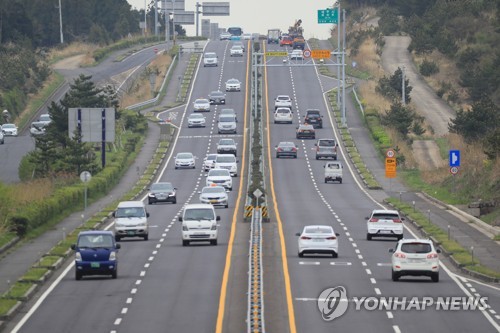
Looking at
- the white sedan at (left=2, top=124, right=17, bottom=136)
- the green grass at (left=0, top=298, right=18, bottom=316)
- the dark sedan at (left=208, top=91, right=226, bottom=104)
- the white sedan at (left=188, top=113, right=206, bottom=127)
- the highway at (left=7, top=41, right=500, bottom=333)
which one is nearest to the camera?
the highway at (left=7, top=41, right=500, bottom=333)

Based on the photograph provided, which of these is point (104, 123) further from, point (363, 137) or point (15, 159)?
point (363, 137)

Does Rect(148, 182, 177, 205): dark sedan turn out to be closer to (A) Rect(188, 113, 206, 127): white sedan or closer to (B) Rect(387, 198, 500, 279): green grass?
(B) Rect(387, 198, 500, 279): green grass

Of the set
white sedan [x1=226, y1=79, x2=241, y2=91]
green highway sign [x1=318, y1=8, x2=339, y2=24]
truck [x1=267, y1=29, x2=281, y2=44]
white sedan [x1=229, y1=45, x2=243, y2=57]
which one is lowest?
white sedan [x1=226, y1=79, x2=241, y2=91]

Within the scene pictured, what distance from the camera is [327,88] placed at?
138875 millimetres

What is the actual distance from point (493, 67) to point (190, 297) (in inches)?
3788

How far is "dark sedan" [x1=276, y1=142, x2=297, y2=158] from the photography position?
99.8m

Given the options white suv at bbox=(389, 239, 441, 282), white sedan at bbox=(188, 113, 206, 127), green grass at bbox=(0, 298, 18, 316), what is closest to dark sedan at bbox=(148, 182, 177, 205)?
white suv at bbox=(389, 239, 441, 282)

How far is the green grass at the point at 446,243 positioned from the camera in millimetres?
46000

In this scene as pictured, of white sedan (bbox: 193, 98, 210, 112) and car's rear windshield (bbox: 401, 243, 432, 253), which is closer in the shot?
car's rear windshield (bbox: 401, 243, 432, 253)

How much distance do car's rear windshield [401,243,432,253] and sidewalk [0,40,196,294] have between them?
42.7 feet

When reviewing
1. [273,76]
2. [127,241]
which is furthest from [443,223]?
[273,76]

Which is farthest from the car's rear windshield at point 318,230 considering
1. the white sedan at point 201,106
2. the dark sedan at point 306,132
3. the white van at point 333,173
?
the white sedan at point 201,106

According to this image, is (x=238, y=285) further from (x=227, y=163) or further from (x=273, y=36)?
(x=273, y=36)

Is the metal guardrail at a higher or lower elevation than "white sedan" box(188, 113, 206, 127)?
higher
